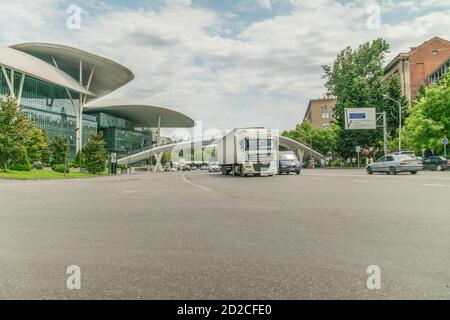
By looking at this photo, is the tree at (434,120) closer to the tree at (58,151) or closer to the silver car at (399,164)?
the silver car at (399,164)

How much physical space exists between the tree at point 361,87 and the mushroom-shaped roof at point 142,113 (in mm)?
53863

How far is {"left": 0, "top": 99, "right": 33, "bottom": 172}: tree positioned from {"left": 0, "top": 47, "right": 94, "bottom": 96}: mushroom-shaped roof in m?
26.4

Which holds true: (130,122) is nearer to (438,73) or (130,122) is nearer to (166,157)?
(166,157)

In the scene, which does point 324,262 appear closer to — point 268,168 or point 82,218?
point 82,218

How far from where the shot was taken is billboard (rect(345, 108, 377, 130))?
181ft

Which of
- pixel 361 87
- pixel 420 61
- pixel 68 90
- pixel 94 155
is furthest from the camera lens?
pixel 68 90

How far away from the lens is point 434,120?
4394cm

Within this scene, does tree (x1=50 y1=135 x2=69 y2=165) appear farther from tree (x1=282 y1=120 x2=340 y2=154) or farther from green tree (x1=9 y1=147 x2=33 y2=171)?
tree (x1=282 y1=120 x2=340 y2=154)

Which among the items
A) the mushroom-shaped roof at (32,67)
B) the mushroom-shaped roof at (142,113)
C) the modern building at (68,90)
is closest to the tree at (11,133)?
the modern building at (68,90)

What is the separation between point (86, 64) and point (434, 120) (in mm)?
65767

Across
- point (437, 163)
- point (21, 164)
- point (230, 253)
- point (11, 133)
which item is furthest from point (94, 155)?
point (230, 253)
